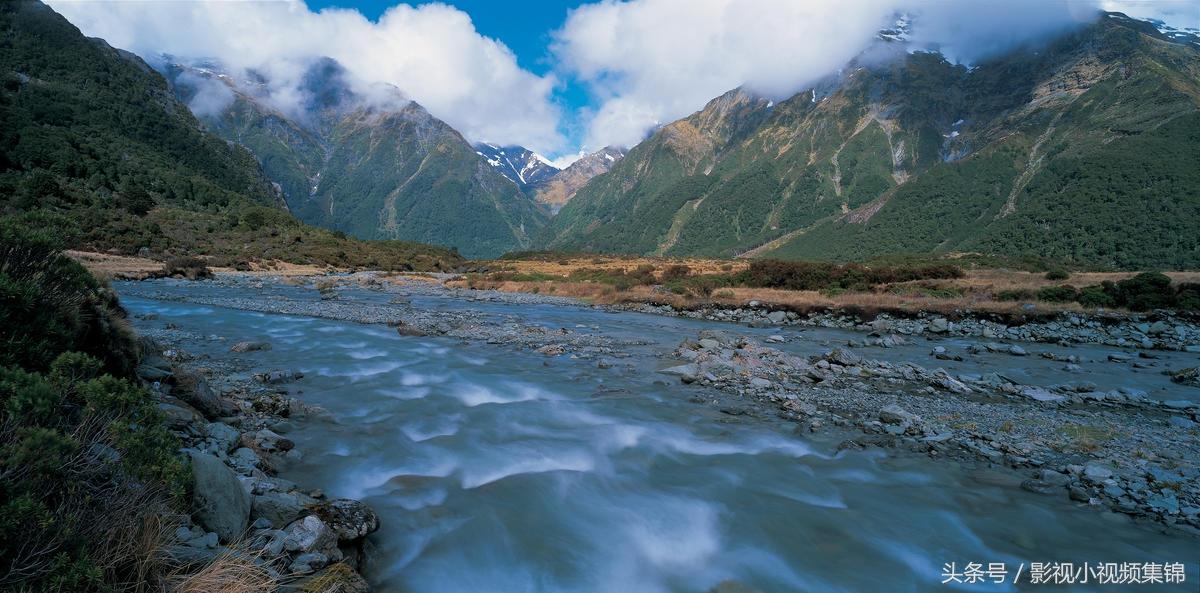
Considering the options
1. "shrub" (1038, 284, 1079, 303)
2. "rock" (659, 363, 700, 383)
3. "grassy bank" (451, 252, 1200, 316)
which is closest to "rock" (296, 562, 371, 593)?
"rock" (659, 363, 700, 383)

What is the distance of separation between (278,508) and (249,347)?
13.4 meters

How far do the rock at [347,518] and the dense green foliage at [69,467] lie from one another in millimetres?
1444

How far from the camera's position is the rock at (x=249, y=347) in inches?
616

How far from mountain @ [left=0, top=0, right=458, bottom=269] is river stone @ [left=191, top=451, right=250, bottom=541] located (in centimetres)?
3686

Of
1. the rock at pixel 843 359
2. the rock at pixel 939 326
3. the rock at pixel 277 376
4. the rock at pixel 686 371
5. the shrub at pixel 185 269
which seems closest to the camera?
the rock at pixel 277 376

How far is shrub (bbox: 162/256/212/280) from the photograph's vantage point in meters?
42.4

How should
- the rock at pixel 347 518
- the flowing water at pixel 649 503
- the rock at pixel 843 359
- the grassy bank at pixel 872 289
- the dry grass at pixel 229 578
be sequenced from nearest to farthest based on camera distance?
the dry grass at pixel 229 578 < the rock at pixel 347 518 < the flowing water at pixel 649 503 < the rock at pixel 843 359 < the grassy bank at pixel 872 289

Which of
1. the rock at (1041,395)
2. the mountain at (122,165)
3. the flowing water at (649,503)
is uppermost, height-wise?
the mountain at (122,165)

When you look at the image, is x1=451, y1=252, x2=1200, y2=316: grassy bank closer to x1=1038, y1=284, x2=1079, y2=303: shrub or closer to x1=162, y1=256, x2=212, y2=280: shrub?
x1=1038, y1=284, x2=1079, y2=303: shrub

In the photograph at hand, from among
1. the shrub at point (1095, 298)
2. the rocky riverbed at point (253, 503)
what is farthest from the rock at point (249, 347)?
the shrub at point (1095, 298)

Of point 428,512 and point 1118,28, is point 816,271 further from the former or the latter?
point 1118,28

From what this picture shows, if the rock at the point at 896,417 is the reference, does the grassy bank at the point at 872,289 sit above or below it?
above

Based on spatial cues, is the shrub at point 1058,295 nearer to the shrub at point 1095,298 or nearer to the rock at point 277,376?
the shrub at point 1095,298

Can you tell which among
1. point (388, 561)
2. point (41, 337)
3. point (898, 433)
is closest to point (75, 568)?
point (388, 561)
